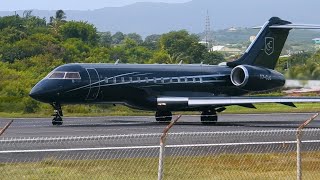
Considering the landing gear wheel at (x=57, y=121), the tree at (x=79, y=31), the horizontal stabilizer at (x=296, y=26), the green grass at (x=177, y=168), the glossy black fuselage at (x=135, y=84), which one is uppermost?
the horizontal stabilizer at (x=296, y=26)

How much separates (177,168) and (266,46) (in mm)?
25053

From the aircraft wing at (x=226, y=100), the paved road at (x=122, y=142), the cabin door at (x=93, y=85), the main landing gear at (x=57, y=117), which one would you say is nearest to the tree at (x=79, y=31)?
the aircraft wing at (x=226, y=100)

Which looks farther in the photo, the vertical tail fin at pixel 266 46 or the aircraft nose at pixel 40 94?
the vertical tail fin at pixel 266 46

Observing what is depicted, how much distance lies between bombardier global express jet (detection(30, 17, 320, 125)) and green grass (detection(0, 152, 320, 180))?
15.2 meters

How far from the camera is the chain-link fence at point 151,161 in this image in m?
18.9

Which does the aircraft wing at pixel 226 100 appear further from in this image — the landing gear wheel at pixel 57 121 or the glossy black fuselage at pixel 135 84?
the landing gear wheel at pixel 57 121

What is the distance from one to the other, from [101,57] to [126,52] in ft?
80.3

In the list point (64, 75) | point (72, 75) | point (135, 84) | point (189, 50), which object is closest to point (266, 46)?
point (135, 84)

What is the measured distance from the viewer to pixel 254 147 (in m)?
26.1

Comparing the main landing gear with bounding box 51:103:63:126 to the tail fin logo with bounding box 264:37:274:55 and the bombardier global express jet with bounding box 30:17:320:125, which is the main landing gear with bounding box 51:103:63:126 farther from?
the tail fin logo with bounding box 264:37:274:55

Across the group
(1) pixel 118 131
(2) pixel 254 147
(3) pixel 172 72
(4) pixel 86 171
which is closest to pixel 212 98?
(3) pixel 172 72

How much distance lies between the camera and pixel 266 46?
147 ft

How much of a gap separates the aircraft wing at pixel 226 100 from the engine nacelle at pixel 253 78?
2.88 metres

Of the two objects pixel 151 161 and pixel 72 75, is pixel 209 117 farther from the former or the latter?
pixel 151 161
